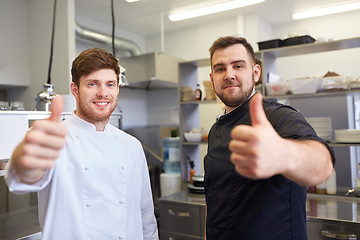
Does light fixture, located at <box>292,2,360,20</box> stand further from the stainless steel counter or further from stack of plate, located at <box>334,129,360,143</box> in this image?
the stainless steel counter

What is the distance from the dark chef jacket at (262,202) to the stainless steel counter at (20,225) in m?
1.31

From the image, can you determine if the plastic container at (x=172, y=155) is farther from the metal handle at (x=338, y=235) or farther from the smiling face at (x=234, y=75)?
the smiling face at (x=234, y=75)

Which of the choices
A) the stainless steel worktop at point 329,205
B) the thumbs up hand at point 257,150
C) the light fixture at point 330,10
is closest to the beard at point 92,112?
the thumbs up hand at point 257,150

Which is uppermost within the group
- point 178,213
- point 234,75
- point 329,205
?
point 234,75

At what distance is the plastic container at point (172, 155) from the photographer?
3.44 metres

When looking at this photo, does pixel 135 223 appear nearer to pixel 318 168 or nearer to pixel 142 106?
pixel 318 168

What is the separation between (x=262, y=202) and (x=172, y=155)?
2325mm

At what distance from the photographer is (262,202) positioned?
1.15 meters

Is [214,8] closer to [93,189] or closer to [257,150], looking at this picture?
[93,189]

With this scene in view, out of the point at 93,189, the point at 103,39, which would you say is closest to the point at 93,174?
the point at 93,189

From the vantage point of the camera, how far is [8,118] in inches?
85.8

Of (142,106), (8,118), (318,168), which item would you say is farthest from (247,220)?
(142,106)

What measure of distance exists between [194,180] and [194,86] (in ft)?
3.63

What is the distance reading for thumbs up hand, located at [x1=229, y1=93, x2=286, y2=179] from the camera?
67 centimetres
